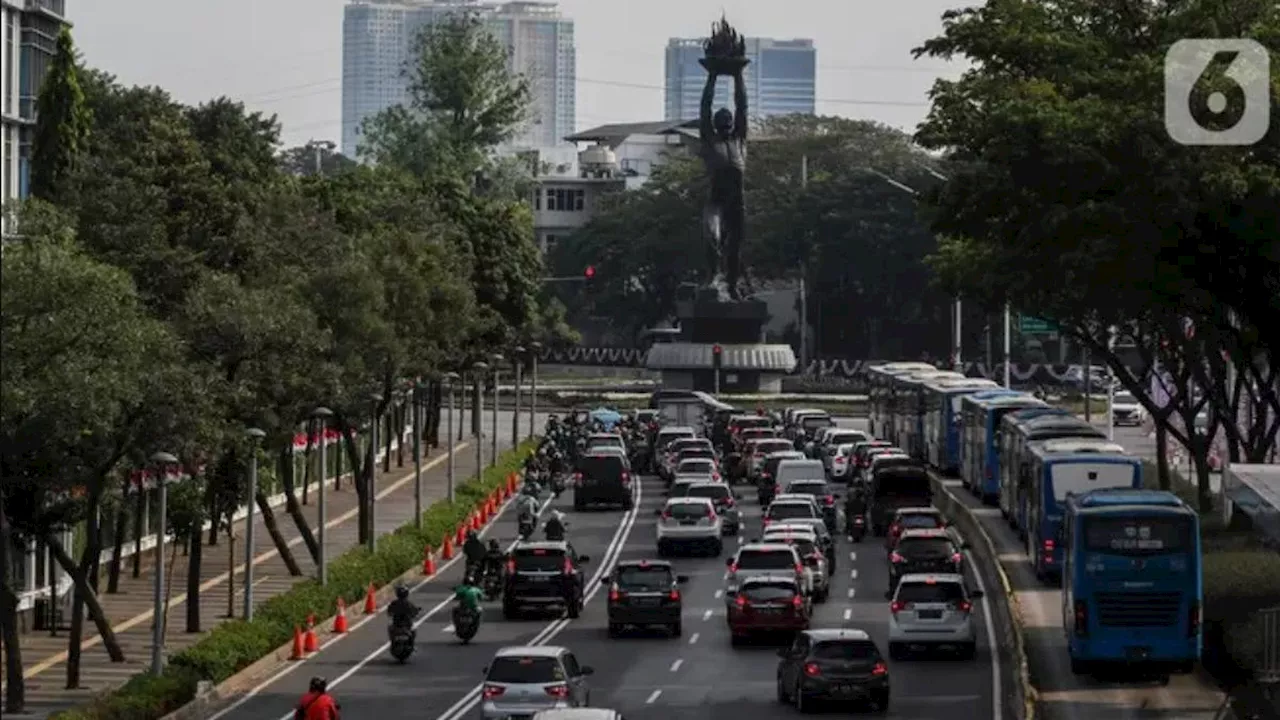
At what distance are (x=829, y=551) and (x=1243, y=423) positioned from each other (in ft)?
92.5

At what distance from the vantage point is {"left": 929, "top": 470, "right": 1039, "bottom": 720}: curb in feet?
137

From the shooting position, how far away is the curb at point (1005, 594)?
41.8m

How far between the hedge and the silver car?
4.97m

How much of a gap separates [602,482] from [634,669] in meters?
35.7

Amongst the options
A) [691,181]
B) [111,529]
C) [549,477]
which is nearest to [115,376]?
[111,529]

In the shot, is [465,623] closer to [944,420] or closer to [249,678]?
[249,678]

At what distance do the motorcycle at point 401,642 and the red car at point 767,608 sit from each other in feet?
19.9

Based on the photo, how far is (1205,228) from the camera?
52250 millimetres

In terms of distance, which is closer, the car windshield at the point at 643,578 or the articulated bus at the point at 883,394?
the car windshield at the point at 643,578

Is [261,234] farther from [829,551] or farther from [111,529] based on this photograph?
[829,551]

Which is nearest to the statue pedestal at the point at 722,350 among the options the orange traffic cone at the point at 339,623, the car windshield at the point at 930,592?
the orange traffic cone at the point at 339,623

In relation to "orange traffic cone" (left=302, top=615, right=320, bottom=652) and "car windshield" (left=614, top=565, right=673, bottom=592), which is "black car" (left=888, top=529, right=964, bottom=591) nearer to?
"car windshield" (left=614, top=565, right=673, bottom=592)

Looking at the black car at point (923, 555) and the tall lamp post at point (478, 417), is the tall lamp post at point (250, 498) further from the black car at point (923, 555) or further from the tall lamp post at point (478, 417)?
the tall lamp post at point (478, 417)

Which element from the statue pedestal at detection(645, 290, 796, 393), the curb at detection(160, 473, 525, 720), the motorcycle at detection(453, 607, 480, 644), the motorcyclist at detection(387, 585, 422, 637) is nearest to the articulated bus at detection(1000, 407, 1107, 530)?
the curb at detection(160, 473, 525, 720)
